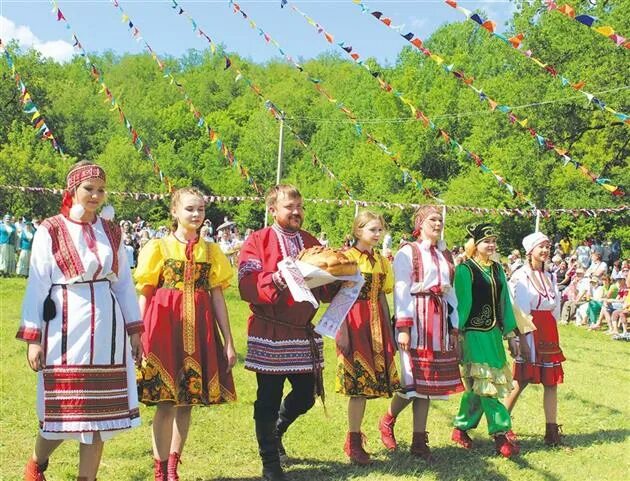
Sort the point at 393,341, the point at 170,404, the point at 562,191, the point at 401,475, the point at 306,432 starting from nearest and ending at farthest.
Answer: the point at 170,404 → the point at 401,475 → the point at 393,341 → the point at 306,432 → the point at 562,191

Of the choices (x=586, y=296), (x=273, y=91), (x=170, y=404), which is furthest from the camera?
(x=273, y=91)

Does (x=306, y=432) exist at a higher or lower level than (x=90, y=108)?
lower

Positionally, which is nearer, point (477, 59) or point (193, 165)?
point (477, 59)

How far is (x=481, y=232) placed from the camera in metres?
5.80

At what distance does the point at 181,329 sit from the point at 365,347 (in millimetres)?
1415

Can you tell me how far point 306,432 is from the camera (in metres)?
5.99

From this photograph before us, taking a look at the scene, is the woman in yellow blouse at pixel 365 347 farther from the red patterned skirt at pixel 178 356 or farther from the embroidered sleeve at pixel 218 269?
the red patterned skirt at pixel 178 356

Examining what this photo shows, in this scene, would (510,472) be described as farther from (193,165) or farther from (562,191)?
(193,165)

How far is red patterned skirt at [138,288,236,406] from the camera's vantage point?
440 cm

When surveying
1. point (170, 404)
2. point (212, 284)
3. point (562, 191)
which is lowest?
point (170, 404)

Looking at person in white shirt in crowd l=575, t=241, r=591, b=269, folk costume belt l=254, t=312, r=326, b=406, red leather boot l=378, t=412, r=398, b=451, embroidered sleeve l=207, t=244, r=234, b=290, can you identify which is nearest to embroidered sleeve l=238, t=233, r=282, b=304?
embroidered sleeve l=207, t=244, r=234, b=290

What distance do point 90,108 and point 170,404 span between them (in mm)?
60526

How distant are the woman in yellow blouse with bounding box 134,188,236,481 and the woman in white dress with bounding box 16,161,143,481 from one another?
0.44 metres

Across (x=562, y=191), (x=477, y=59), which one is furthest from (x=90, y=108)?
(x=562, y=191)
